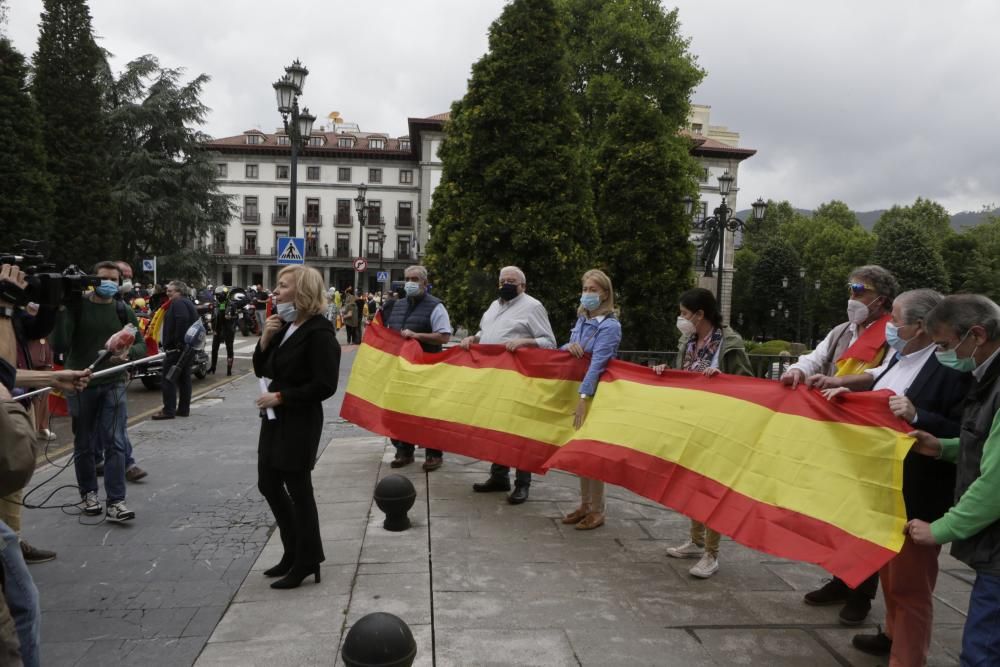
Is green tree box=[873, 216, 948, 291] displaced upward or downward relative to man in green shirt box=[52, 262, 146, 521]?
upward

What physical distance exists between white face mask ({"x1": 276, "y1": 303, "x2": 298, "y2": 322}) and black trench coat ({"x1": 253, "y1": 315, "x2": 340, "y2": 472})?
95mm

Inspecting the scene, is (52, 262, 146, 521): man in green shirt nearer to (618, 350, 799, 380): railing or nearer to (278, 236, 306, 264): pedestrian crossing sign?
(618, 350, 799, 380): railing

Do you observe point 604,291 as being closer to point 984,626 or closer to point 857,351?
point 857,351

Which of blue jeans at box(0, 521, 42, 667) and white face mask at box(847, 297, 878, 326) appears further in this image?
white face mask at box(847, 297, 878, 326)

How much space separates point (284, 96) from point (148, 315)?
562 cm

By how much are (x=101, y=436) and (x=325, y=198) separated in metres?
70.3

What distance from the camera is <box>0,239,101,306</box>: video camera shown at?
3.57 meters

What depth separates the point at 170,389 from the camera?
10.2m

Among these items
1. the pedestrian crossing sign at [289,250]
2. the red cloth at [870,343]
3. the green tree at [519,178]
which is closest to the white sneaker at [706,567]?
the red cloth at [870,343]

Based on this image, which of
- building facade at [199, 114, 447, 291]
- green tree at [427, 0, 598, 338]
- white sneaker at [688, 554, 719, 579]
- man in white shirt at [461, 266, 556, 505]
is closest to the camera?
white sneaker at [688, 554, 719, 579]

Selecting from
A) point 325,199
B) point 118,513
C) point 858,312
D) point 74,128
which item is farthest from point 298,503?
point 325,199

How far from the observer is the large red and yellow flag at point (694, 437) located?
3.40 m

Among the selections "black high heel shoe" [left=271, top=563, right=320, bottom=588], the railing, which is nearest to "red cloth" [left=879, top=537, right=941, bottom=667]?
"black high heel shoe" [left=271, top=563, right=320, bottom=588]

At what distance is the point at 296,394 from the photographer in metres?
4.12
